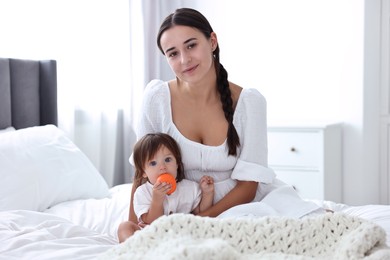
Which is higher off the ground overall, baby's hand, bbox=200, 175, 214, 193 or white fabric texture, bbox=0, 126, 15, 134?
white fabric texture, bbox=0, 126, 15, 134

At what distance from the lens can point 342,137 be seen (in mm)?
3588

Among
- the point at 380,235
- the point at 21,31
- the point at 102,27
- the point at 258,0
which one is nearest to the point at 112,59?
the point at 102,27

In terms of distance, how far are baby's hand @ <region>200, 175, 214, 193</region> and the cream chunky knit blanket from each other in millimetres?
425

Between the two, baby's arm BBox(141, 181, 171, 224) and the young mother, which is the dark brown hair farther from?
baby's arm BBox(141, 181, 171, 224)

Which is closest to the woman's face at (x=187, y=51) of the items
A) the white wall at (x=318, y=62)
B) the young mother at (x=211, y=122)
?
the young mother at (x=211, y=122)

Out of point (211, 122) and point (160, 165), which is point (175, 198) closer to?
point (160, 165)

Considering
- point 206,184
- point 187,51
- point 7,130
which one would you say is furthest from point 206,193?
point 7,130

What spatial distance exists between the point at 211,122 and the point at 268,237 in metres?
0.62

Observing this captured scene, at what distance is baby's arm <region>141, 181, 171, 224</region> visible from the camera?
154 centimetres

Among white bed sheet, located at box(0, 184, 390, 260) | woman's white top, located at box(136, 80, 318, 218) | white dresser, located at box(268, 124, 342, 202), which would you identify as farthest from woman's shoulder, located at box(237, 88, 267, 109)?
white dresser, located at box(268, 124, 342, 202)

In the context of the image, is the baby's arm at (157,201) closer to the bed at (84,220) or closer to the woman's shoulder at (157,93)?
the bed at (84,220)

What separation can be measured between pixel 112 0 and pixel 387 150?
78.2 inches

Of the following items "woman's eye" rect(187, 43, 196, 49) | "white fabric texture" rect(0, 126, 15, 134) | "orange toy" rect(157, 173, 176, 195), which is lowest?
"orange toy" rect(157, 173, 176, 195)

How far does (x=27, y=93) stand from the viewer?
2.56m
